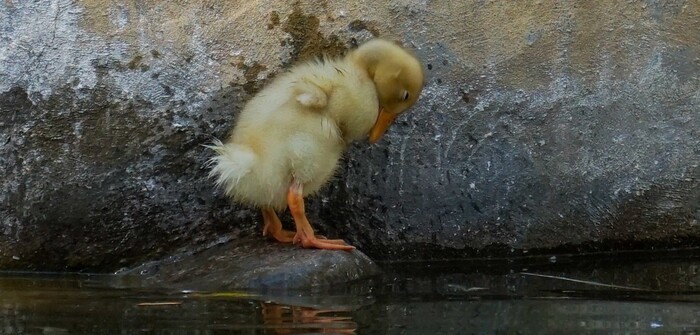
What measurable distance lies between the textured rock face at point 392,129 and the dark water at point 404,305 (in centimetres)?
22

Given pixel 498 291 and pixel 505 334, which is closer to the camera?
pixel 505 334

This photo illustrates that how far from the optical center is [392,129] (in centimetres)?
374

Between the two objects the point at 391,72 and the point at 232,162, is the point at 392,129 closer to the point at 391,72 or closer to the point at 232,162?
the point at 391,72

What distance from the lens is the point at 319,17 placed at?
12.1 feet

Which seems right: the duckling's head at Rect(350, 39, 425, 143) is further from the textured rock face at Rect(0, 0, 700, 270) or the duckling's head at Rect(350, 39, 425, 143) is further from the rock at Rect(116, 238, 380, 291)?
the rock at Rect(116, 238, 380, 291)

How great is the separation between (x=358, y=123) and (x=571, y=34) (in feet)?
2.96

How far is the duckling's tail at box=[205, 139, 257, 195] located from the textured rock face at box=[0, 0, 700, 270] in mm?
268

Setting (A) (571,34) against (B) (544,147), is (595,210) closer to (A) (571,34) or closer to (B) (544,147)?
(B) (544,147)

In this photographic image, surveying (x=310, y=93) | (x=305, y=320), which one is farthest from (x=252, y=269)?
(x=305, y=320)

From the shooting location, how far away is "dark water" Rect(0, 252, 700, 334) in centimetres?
261

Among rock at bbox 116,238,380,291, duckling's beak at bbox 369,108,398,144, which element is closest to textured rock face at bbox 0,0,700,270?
rock at bbox 116,238,380,291

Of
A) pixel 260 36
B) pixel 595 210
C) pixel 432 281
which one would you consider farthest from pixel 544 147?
pixel 260 36

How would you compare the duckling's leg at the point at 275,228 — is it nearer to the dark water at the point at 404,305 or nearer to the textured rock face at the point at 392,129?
the textured rock face at the point at 392,129

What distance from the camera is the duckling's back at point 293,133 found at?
131 inches
